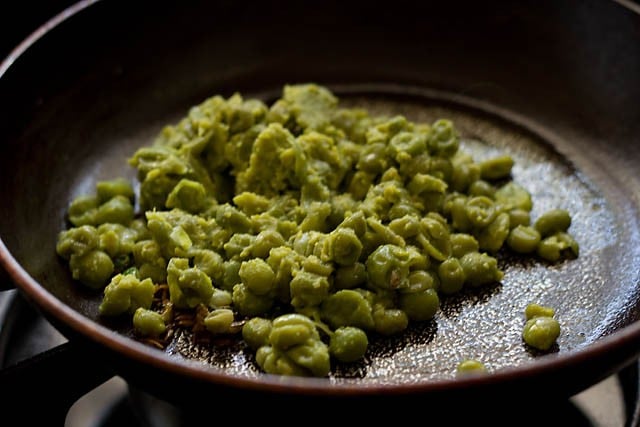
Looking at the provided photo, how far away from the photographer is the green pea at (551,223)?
6.84 feet

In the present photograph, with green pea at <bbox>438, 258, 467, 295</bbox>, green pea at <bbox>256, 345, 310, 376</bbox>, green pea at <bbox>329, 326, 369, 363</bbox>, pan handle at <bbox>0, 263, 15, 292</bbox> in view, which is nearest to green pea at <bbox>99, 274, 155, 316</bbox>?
pan handle at <bbox>0, 263, 15, 292</bbox>

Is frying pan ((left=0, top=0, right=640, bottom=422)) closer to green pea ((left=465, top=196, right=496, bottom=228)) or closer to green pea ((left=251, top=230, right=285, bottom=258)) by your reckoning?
green pea ((left=465, top=196, right=496, bottom=228))

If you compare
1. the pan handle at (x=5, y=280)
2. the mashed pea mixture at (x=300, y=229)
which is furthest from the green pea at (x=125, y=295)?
the pan handle at (x=5, y=280)

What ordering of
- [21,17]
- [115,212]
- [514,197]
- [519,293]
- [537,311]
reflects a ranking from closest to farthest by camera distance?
1. [537,311]
2. [519,293]
3. [115,212]
4. [514,197]
5. [21,17]

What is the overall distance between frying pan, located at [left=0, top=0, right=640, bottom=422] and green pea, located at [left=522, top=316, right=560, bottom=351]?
0.03 m

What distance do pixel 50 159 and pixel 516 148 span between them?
1408mm

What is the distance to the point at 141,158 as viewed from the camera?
2.12 metres

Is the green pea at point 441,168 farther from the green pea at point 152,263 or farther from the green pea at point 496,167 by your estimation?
the green pea at point 152,263

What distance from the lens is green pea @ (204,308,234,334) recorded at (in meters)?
1.77

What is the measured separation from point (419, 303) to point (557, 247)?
1.52ft

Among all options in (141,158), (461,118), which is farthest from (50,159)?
(461,118)

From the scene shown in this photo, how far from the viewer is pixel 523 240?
6.68 feet

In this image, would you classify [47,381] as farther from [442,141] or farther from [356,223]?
[442,141]

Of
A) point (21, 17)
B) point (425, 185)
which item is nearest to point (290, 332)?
point (425, 185)
